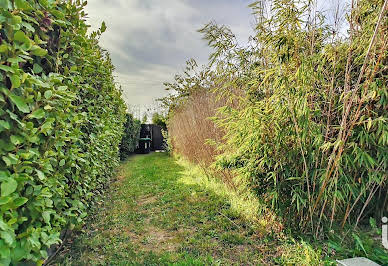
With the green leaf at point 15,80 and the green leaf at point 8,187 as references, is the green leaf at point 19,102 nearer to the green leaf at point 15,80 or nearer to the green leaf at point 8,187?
the green leaf at point 15,80

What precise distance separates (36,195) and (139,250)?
4.38 feet

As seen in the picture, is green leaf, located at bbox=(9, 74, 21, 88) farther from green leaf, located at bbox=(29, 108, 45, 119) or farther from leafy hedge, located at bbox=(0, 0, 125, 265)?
green leaf, located at bbox=(29, 108, 45, 119)

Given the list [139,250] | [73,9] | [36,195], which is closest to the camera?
[36,195]

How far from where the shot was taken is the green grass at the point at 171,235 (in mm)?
1857

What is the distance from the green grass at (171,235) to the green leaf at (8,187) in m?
1.22

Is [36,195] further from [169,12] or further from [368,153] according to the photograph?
[169,12]

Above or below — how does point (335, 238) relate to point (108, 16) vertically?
below

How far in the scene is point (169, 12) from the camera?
3.36 m

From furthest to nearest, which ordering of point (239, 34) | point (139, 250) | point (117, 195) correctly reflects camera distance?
point (117, 195) < point (239, 34) < point (139, 250)

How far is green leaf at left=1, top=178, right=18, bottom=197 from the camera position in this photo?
0.78 m

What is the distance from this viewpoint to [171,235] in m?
2.34

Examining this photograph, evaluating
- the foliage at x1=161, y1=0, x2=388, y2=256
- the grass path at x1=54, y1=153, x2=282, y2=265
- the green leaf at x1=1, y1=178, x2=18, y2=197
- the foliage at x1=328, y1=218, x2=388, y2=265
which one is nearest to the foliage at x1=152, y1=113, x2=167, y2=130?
the grass path at x1=54, y1=153, x2=282, y2=265

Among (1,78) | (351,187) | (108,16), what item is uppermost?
(108,16)

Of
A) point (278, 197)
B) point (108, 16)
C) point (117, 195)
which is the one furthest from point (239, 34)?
point (117, 195)
